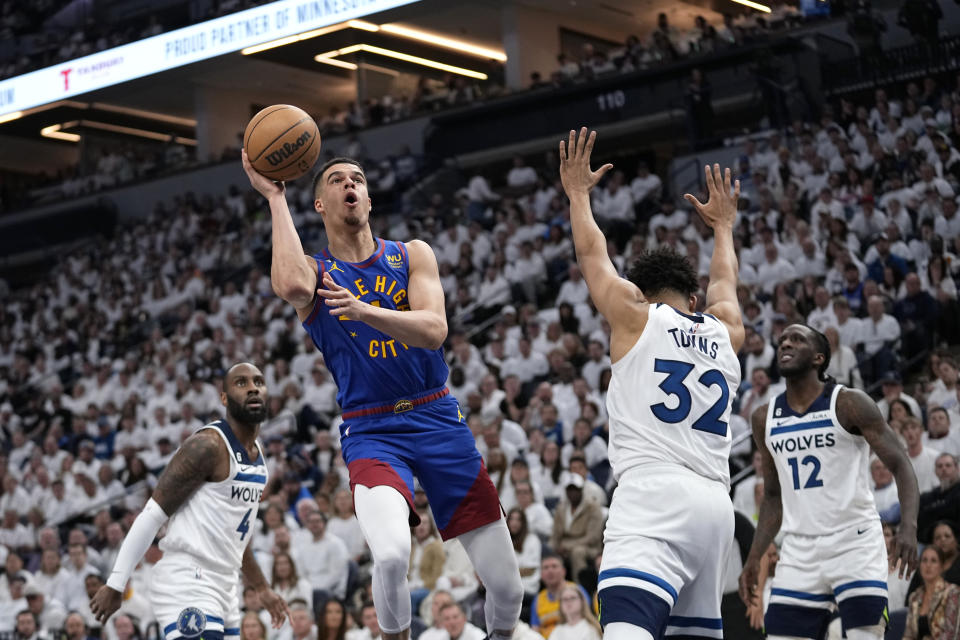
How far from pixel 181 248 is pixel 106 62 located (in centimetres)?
415

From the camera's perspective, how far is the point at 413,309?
19.3 ft

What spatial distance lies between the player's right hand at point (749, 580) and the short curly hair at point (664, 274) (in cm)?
233

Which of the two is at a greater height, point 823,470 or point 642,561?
point 823,470

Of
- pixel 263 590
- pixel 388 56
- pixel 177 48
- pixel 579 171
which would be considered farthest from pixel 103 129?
pixel 579 171

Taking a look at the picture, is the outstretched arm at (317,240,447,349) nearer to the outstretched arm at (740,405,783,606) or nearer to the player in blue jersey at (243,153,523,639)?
the player in blue jersey at (243,153,523,639)

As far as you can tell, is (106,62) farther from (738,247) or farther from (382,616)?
(382,616)

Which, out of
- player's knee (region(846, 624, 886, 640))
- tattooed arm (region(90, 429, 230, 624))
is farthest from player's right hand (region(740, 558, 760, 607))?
tattooed arm (region(90, 429, 230, 624))

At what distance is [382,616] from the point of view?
19.0ft

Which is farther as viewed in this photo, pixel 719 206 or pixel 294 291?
pixel 719 206

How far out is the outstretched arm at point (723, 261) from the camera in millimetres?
5434

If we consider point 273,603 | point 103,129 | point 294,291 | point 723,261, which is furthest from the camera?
point 103,129

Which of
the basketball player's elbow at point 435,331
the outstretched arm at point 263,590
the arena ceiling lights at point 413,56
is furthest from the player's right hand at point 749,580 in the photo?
the arena ceiling lights at point 413,56

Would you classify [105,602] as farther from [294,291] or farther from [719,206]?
[719,206]

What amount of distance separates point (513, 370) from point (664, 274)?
10.0 metres
